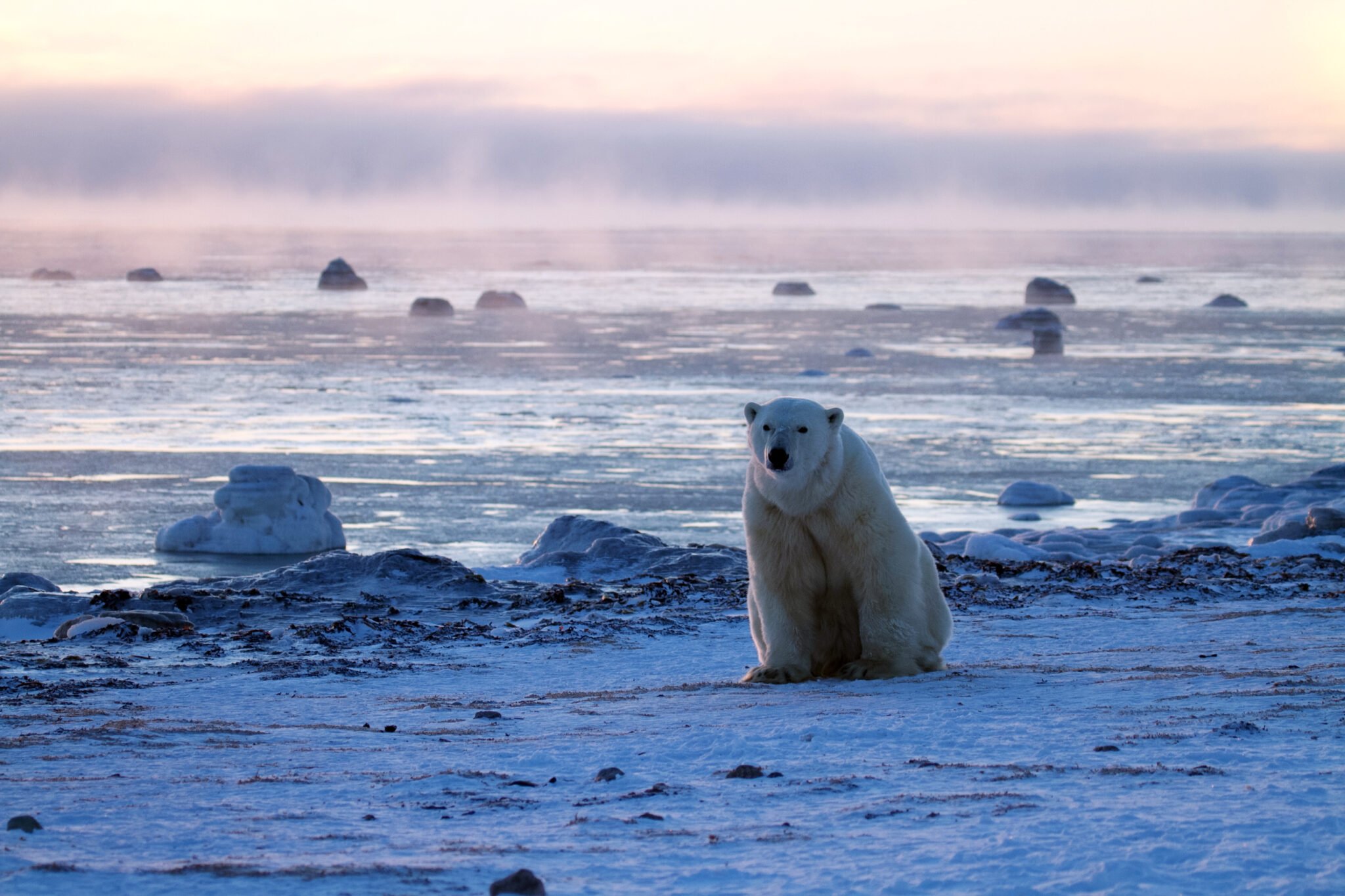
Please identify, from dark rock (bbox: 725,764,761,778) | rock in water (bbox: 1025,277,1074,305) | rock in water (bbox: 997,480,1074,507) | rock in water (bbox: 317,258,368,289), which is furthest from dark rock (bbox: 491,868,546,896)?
rock in water (bbox: 317,258,368,289)

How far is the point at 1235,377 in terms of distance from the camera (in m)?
24.1

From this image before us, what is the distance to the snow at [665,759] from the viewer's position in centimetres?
280

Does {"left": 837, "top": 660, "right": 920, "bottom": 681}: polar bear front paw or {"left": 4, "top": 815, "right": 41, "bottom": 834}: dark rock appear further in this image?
{"left": 837, "top": 660, "right": 920, "bottom": 681}: polar bear front paw

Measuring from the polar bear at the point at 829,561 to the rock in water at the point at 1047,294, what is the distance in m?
47.7

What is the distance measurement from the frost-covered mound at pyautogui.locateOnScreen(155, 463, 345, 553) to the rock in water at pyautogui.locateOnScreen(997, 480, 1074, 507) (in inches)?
216

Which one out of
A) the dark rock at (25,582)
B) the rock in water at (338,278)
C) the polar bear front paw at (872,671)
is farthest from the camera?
the rock in water at (338,278)

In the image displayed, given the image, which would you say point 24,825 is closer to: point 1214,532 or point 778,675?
point 778,675

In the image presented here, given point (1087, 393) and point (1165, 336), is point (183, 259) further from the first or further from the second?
point (1087, 393)

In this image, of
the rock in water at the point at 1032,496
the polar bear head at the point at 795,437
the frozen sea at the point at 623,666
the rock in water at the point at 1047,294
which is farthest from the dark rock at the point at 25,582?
the rock in water at the point at 1047,294

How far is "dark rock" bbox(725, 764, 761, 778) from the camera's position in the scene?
142 inches

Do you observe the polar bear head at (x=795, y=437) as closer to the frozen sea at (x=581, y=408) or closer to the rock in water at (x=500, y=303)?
the frozen sea at (x=581, y=408)

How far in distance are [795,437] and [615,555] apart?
168 inches

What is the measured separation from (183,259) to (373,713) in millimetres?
102759

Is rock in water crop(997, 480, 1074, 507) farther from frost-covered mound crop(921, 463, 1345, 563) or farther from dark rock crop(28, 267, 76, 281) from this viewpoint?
dark rock crop(28, 267, 76, 281)
